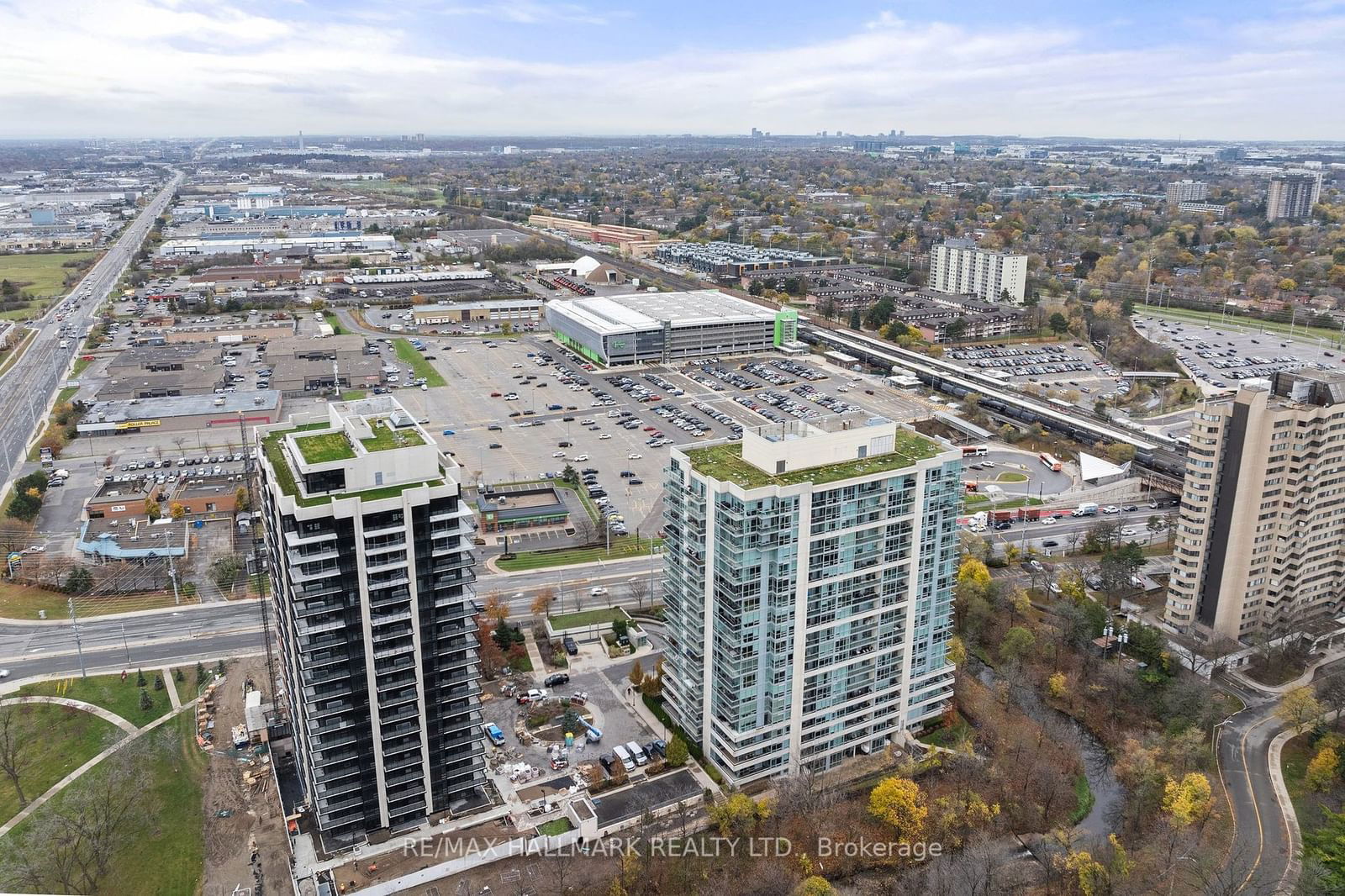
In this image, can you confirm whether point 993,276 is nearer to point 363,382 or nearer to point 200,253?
point 363,382

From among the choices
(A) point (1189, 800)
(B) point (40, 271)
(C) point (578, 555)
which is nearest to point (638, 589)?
(C) point (578, 555)

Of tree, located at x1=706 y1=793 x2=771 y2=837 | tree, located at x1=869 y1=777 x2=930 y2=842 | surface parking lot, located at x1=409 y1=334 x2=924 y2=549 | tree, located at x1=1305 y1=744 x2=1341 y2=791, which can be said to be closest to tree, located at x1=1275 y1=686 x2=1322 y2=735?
tree, located at x1=1305 y1=744 x2=1341 y2=791

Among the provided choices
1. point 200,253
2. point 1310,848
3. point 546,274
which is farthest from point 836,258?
point 1310,848

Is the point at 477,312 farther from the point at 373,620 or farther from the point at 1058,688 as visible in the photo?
the point at 373,620

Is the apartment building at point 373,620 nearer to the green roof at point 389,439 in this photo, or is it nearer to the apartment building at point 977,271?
the green roof at point 389,439

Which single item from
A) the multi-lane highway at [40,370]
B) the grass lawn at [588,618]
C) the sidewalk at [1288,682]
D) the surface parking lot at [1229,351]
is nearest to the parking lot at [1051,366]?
the surface parking lot at [1229,351]

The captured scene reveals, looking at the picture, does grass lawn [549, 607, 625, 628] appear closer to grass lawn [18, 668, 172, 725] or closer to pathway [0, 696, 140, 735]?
grass lawn [18, 668, 172, 725]
